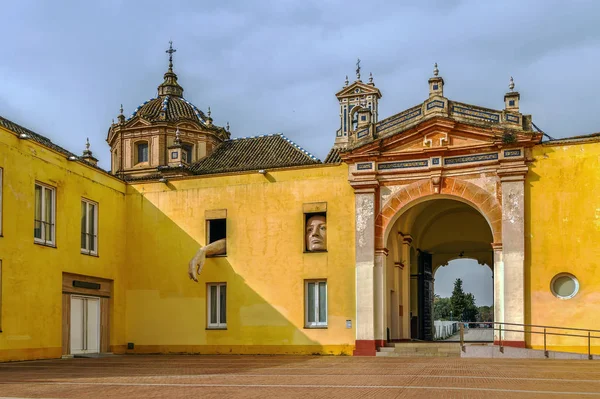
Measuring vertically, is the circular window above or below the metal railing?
above

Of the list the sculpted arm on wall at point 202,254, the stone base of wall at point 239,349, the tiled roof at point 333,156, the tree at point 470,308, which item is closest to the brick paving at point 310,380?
the stone base of wall at point 239,349

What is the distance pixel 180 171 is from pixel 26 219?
16558mm

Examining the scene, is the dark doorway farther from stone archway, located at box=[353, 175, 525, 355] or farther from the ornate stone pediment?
the ornate stone pediment

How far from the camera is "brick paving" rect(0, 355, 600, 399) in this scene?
1112cm

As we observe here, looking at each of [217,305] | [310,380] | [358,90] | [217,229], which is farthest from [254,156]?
[310,380]

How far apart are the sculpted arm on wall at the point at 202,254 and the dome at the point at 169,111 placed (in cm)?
2042

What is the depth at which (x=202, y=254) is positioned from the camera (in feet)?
79.2

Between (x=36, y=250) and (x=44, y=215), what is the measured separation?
131 centimetres

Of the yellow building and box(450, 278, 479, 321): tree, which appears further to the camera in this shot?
box(450, 278, 479, 321): tree

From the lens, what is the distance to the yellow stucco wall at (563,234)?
20281 millimetres

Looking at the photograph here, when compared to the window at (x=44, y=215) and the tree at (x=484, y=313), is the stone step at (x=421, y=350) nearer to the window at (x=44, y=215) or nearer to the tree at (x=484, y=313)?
the window at (x=44, y=215)

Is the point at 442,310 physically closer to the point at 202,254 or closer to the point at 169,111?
the point at 169,111

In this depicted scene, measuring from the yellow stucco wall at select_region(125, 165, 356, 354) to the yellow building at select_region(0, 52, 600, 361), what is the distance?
48mm

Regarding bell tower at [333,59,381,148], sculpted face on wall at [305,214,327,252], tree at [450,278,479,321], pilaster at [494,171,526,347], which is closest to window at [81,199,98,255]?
sculpted face on wall at [305,214,327,252]
